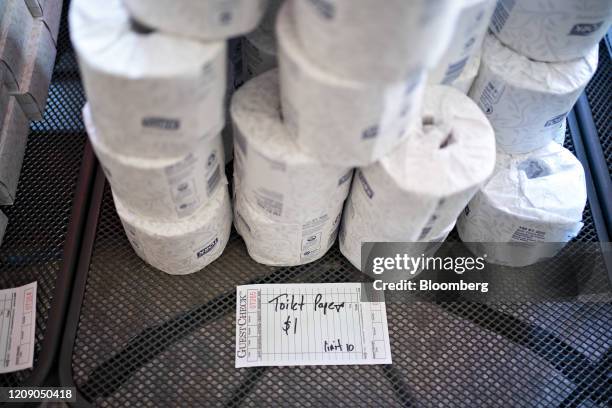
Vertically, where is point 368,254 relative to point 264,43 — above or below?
below

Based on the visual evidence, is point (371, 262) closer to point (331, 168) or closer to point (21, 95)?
point (331, 168)

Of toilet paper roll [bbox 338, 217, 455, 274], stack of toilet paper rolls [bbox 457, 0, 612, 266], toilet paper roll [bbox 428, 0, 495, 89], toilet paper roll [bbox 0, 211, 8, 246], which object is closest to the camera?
toilet paper roll [bbox 428, 0, 495, 89]

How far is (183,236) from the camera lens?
872 mm

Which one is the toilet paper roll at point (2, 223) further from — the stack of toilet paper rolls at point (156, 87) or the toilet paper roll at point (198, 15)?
the toilet paper roll at point (198, 15)

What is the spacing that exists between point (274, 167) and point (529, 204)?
441 millimetres

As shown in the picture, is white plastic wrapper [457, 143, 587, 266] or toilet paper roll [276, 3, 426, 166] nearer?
toilet paper roll [276, 3, 426, 166]

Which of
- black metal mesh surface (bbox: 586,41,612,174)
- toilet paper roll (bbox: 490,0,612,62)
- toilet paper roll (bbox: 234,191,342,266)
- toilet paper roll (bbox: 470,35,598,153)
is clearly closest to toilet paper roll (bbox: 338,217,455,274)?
toilet paper roll (bbox: 234,191,342,266)

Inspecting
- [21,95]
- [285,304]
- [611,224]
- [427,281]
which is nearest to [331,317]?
[285,304]

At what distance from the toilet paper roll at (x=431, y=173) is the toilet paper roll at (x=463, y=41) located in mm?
31

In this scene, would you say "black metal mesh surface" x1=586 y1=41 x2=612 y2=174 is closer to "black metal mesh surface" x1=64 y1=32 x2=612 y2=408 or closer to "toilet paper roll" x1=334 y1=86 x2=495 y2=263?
"black metal mesh surface" x1=64 y1=32 x2=612 y2=408

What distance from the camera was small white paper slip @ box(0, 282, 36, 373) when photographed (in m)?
0.92

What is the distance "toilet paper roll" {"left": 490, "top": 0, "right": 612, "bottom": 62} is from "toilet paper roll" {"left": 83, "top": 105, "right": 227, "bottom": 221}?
0.46 meters

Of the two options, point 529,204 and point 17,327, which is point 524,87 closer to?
point 529,204

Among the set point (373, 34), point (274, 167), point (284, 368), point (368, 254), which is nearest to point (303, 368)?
point (284, 368)
